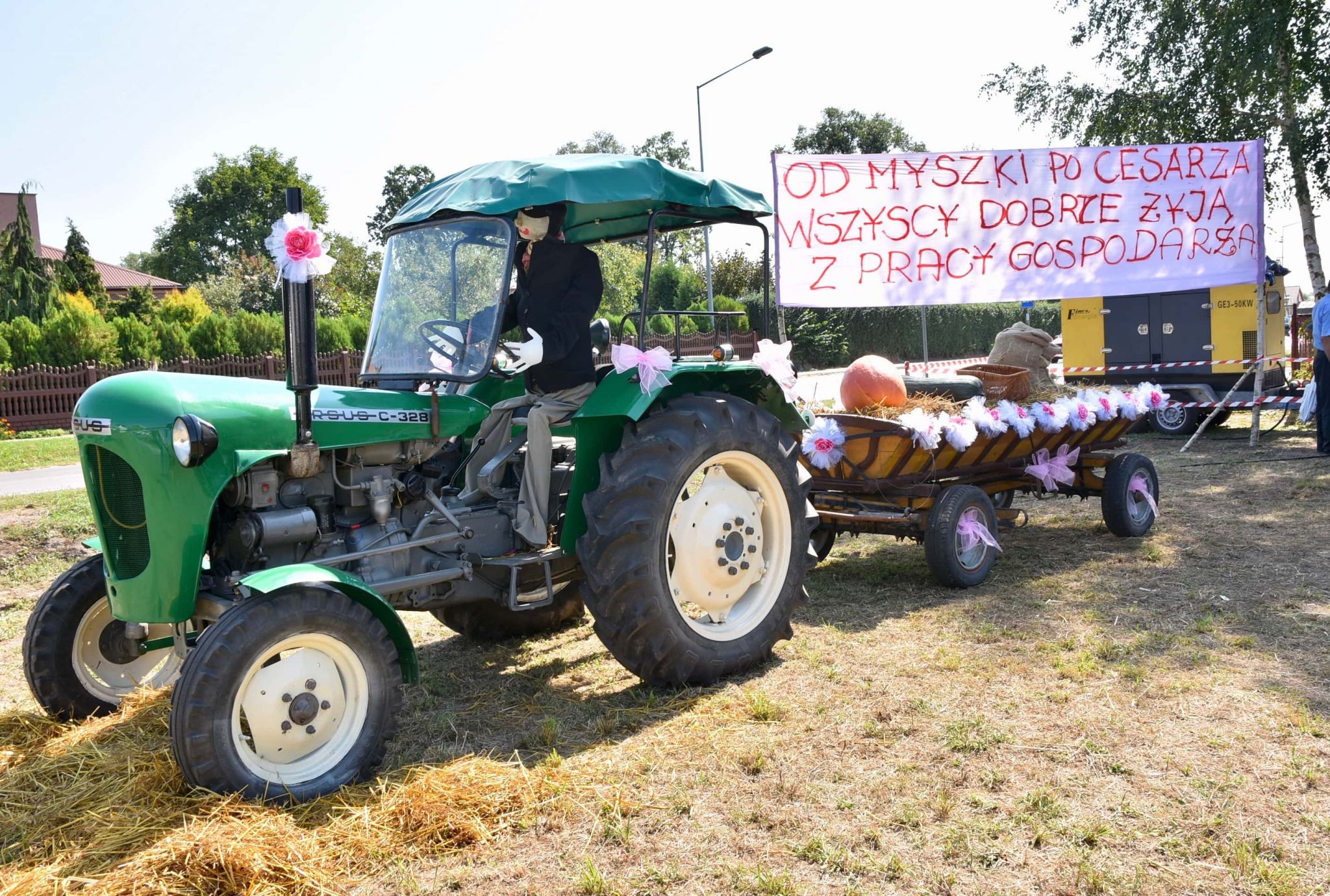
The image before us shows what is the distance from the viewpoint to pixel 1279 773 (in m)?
3.53

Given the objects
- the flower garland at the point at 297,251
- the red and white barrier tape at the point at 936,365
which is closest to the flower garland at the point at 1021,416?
the red and white barrier tape at the point at 936,365

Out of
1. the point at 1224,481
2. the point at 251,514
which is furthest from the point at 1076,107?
the point at 251,514

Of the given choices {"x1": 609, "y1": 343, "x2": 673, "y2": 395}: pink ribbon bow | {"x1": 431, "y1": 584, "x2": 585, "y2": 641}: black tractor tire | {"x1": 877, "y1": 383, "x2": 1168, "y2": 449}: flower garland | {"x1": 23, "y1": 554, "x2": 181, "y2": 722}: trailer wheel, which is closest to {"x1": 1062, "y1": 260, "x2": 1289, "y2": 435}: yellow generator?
{"x1": 877, "y1": 383, "x2": 1168, "y2": 449}: flower garland

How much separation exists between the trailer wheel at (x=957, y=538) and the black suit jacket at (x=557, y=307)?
98.1 inches

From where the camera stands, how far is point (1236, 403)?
1278 centimetres

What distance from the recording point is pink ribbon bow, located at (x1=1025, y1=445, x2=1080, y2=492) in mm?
6977

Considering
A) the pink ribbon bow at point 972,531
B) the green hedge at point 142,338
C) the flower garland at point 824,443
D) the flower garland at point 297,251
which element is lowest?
the pink ribbon bow at point 972,531

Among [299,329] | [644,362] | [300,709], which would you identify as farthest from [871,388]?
[300,709]

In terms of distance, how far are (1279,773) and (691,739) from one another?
6.68 ft

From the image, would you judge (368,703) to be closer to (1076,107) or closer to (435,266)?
(435,266)

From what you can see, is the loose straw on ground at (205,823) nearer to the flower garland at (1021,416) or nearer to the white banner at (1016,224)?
the flower garland at (1021,416)

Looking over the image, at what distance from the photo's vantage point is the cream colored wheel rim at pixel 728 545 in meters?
4.66

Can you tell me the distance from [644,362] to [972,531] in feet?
8.92

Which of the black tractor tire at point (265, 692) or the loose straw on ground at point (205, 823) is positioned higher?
the black tractor tire at point (265, 692)
